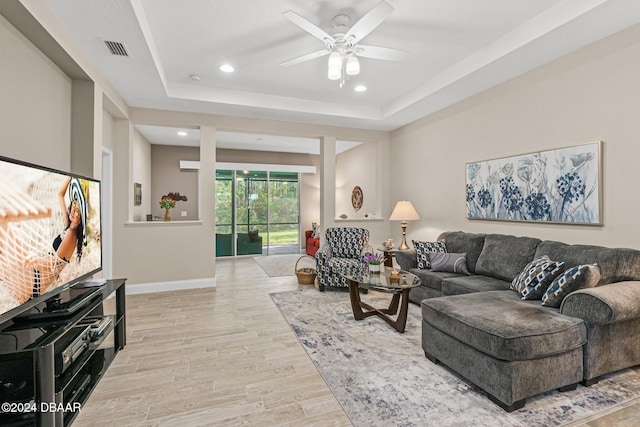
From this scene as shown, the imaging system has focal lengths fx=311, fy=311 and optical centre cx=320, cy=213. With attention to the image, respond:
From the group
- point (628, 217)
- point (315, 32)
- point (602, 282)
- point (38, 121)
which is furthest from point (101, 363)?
point (628, 217)

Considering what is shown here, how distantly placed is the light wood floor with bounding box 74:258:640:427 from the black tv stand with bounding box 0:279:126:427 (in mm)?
137

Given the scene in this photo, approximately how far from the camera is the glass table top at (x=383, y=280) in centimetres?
299

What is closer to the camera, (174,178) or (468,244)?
(468,244)

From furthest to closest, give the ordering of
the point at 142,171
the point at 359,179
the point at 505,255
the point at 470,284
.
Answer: the point at 359,179, the point at 142,171, the point at 505,255, the point at 470,284

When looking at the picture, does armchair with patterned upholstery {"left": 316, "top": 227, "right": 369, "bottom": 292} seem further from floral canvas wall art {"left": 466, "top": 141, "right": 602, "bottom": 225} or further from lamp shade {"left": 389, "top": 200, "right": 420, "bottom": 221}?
floral canvas wall art {"left": 466, "top": 141, "right": 602, "bottom": 225}

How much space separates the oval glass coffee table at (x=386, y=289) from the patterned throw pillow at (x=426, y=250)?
0.63 metres

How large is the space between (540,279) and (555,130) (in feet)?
5.50

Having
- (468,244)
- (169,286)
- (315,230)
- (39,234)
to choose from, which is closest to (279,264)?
(315,230)

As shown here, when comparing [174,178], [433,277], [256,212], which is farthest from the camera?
[256,212]

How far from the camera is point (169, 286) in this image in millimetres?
4641

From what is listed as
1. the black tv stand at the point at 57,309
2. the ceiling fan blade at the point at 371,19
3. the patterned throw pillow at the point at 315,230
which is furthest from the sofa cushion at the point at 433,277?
the patterned throw pillow at the point at 315,230

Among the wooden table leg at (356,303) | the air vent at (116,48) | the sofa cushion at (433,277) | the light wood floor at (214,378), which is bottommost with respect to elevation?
the light wood floor at (214,378)

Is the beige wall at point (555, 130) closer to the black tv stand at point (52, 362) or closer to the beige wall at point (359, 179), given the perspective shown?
the beige wall at point (359, 179)

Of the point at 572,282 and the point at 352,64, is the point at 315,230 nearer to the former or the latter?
the point at 352,64
